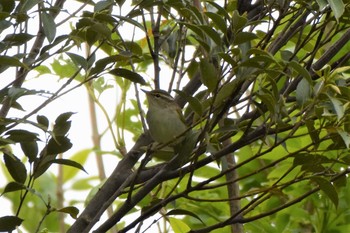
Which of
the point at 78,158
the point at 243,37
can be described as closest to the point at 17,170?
the point at 243,37

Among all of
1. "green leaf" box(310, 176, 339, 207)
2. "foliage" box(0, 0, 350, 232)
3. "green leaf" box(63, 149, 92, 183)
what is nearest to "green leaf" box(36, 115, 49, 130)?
"foliage" box(0, 0, 350, 232)

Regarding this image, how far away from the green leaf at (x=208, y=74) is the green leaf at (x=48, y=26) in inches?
17.3

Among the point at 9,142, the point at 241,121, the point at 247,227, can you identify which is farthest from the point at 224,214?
the point at 9,142

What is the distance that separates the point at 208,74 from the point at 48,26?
1.59 ft


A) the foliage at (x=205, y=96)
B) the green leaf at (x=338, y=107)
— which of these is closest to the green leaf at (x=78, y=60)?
the foliage at (x=205, y=96)

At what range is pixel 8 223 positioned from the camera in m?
2.29

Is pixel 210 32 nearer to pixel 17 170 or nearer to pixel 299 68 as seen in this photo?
pixel 299 68

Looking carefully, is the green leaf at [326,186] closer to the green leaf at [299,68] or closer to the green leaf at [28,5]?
the green leaf at [299,68]

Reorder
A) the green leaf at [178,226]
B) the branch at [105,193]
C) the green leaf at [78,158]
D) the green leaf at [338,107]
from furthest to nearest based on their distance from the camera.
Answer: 1. the green leaf at [78,158]
2. the green leaf at [178,226]
3. the branch at [105,193]
4. the green leaf at [338,107]

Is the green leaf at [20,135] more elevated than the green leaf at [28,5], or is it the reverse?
the green leaf at [28,5]

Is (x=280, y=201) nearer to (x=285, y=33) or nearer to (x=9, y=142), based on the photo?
(x=285, y=33)

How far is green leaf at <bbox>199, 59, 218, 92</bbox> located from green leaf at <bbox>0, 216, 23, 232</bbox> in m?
0.67

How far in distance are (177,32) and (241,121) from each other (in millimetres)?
609

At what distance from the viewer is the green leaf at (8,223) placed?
2.28 metres
